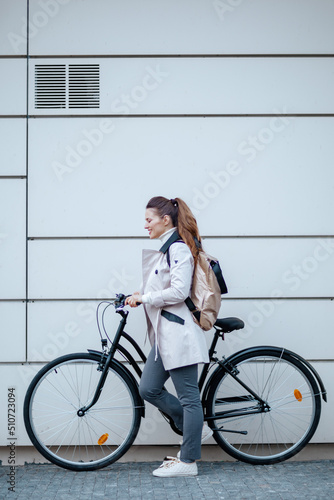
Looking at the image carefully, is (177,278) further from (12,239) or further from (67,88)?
(67,88)

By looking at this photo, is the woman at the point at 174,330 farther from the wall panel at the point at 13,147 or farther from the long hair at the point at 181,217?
the wall panel at the point at 13,147

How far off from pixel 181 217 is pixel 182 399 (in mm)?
1270

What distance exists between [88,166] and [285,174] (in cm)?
163

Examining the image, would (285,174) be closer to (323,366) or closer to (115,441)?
(323,366)

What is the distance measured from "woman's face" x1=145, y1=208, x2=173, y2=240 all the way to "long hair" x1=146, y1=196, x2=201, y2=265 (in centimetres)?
3

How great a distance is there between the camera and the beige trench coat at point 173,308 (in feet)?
13.9

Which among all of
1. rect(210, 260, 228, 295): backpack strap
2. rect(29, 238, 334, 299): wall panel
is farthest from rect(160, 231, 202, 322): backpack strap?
rect(29, 238, 334, 299): wall panel

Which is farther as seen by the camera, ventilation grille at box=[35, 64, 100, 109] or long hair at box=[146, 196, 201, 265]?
ventilation grille at box=[35, 64, 100, 109]

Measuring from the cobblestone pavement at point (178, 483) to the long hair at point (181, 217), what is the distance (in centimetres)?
156

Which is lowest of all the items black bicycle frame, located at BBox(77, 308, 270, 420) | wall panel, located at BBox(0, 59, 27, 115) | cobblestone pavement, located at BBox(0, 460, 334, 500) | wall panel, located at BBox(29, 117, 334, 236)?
cobblestone pavement, located at BBox(0, 460, 334, 500)

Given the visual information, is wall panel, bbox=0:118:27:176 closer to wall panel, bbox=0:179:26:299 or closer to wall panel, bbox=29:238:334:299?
wall panel, bbox=0:179:26:299

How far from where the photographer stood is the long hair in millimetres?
4383

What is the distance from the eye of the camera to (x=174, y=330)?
431 centimetres

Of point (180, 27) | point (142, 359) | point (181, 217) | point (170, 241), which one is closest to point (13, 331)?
point (142, 359)
